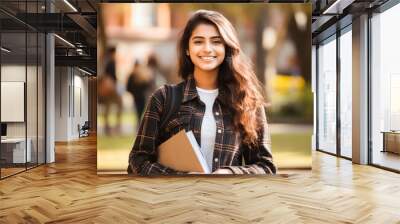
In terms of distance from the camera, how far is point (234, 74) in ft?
22.2

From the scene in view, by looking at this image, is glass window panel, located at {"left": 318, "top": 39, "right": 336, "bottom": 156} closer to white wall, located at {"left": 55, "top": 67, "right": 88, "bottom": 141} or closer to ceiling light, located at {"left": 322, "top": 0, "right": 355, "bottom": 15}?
ceiling light, located at {"left": 322, "top": 0, "right": 355, "bottom": 15}

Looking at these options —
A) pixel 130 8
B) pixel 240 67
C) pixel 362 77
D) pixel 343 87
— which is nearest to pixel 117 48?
pixel 130 8

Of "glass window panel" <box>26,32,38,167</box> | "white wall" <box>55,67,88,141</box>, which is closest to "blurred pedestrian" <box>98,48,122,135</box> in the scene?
"glass window panel" <box>26,32,38,167</box>

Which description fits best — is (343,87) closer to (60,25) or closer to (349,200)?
(349,200)

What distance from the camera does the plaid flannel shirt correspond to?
659cm

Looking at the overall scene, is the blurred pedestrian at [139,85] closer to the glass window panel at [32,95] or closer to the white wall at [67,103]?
the glass window panel at [32,95]

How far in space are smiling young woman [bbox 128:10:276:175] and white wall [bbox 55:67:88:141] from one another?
10.7m

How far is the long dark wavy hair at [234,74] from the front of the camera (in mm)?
6684

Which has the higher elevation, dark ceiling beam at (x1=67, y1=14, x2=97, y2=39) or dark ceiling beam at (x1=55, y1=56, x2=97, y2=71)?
dark ceiling beam at (x1=67, y1=14, x2=97, y2=39)

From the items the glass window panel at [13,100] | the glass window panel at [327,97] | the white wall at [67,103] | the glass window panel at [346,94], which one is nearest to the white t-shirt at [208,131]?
the glass window panel at [13,100]

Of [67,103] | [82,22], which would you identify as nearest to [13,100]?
[82,22]

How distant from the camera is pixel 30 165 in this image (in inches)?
315

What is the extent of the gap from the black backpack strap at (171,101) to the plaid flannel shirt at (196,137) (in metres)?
0.05

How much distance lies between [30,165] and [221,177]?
374 centimetres
